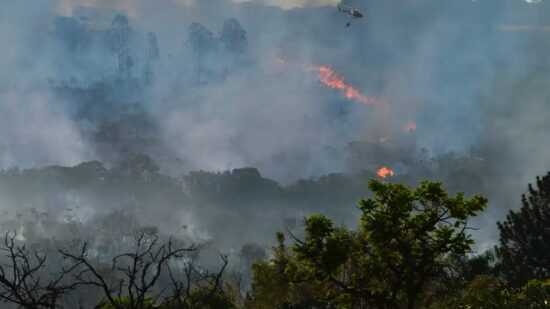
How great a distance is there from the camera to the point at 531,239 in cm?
3088

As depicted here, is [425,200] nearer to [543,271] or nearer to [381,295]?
[381,295]

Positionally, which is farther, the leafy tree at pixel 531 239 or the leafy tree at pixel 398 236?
the leafy tree at pixel 531 239

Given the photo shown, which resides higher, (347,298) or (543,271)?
(543,271)

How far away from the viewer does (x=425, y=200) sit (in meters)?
16.3

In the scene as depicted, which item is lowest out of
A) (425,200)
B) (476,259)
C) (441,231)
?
(441,231)

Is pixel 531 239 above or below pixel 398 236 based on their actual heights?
above

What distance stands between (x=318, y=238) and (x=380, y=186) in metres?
2.72

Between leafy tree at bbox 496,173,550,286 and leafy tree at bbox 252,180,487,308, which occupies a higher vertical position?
leafy tree at bbox 496,173,550,286

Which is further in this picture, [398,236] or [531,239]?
[531,239]

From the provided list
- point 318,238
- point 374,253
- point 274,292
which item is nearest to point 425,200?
point 374,253

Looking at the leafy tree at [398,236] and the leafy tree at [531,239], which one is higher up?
the leafy tree at [531,239]

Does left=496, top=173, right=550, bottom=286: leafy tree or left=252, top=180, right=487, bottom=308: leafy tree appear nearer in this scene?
left=252, top=180, right=487, bottom=308: leafy tree

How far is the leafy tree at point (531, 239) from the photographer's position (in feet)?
98.9

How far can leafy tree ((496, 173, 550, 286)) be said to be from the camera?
30156 millimetres
